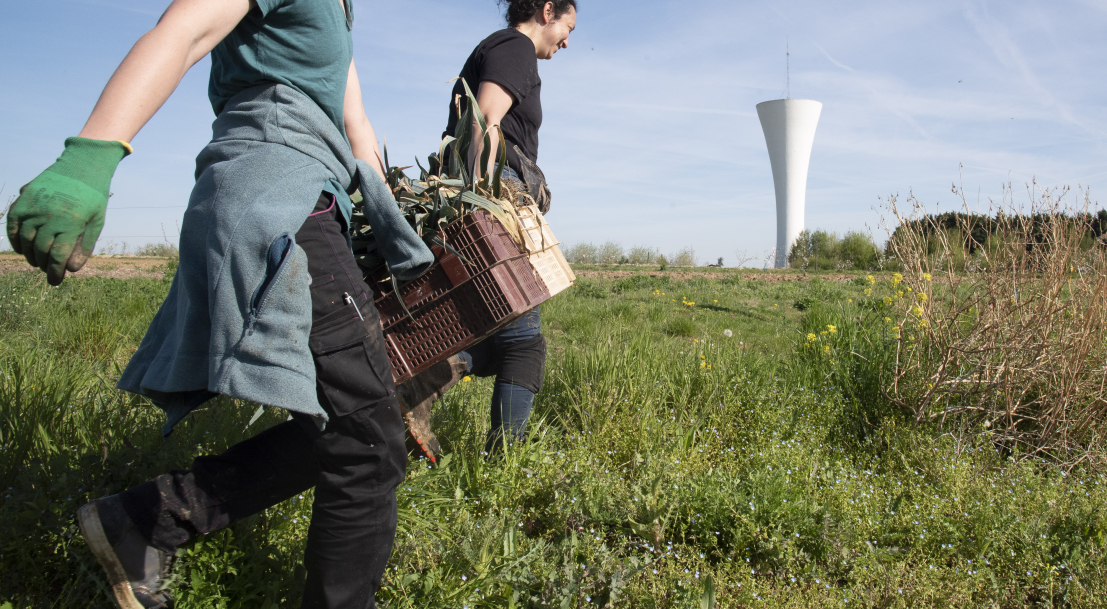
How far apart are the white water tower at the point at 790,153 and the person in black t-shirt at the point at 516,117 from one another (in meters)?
49.9

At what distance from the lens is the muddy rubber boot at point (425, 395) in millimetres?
2139

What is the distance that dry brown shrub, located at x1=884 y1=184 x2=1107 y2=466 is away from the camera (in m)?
3.04

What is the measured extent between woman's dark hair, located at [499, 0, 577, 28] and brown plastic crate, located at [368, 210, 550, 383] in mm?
1141

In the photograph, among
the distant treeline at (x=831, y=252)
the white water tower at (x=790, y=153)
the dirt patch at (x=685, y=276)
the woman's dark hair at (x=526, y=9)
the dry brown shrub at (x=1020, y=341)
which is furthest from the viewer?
the white water tower at (x=790, y=153)

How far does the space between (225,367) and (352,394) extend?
237 millimetres

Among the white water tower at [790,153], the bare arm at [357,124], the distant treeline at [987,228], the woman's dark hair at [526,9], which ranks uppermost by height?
the white water tower at [790,153]

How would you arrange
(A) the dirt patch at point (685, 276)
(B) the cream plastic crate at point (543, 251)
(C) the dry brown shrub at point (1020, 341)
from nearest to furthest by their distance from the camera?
(B) the cream plastic crate at point (543, 251)
(C) the dry brown shrub at point (1020, 341)
(A) the dirt patch at point (685, 276)

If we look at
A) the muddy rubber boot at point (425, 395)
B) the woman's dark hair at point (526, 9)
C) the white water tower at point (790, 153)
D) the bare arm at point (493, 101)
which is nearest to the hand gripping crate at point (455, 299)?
the muddy rubber boot at point (425, 395)

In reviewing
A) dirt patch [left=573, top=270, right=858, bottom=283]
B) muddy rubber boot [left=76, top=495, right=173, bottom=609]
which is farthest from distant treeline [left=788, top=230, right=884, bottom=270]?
muddy rubber boot [left=76, top=495, right=173, bottom=609]

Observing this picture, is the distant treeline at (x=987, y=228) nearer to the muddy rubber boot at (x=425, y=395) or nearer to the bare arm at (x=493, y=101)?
the bare arm at (x=493, y=101)

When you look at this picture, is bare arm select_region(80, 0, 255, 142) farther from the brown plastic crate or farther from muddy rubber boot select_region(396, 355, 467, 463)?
muddy rubber boot select_region(396, 355, 467, 463)

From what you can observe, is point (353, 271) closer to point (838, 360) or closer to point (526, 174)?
point (526, 174)

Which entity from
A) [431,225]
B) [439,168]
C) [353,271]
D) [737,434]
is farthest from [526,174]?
[737,434]

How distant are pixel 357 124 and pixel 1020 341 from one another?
10.2ft
